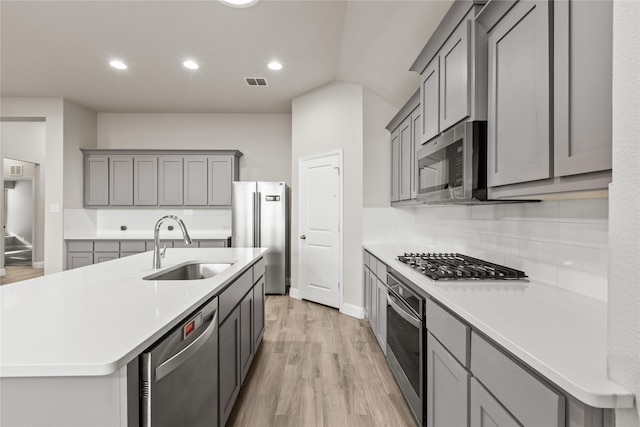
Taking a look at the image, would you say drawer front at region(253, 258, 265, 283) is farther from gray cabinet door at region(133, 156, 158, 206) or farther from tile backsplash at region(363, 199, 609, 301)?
gray cabinet door at region(133, 156, 158, 206)

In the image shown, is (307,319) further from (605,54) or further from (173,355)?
(605,54)

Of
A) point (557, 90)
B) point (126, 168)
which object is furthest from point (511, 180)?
point (126, 168)

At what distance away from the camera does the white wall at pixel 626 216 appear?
2.15 feet

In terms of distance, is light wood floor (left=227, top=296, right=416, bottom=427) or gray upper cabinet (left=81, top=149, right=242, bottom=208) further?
gray upper cabinet (left=81, top=149, right=242, bottom=208)

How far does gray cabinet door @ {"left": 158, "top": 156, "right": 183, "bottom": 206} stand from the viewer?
5.25m

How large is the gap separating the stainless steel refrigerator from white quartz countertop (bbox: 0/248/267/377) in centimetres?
306

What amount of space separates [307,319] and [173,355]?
285 cm

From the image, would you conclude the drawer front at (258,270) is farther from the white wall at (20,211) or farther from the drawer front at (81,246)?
the white wall at (20,211)

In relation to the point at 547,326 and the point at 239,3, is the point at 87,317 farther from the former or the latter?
→ the point at 239,3

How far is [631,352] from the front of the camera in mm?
668

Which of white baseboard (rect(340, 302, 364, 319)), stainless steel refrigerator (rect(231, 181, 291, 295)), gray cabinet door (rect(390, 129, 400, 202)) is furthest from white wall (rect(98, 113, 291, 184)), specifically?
white baseboard (rect(340, 302, 364, 319))

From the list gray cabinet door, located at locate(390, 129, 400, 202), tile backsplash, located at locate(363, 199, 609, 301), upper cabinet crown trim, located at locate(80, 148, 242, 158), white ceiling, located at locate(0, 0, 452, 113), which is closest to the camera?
tile backsplash, located at locate(363, 199, 609, 301)

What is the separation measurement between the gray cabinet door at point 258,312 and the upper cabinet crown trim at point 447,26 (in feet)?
7.02

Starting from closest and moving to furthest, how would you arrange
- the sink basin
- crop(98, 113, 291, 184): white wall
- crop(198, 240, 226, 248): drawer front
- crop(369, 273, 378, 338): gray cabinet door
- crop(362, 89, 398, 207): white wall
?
the sink basin < crop(369, 273, 378, 338): gray cabinet door < crop(362, 89, 398, 207): white wall < crop(198, 240, 226, 248): drawer front < crop(98, 113, 291, 184): white wall
